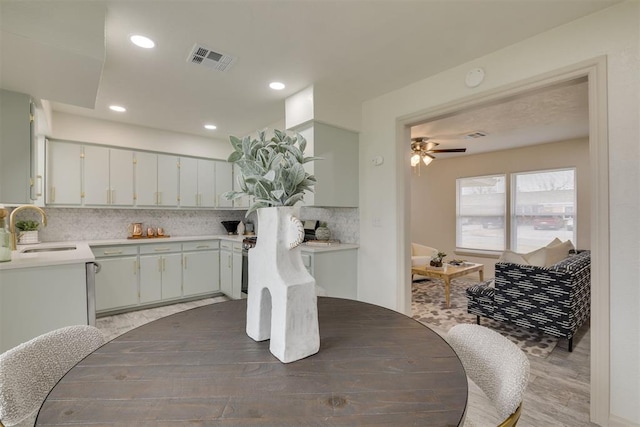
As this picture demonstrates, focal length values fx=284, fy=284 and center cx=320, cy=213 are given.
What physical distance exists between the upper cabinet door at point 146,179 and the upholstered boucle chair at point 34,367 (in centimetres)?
336

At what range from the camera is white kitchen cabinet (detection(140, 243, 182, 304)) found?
12.2ft

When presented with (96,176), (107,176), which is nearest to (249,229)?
(107,176)

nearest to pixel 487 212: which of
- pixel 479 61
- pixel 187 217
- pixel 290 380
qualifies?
pixel 479 61

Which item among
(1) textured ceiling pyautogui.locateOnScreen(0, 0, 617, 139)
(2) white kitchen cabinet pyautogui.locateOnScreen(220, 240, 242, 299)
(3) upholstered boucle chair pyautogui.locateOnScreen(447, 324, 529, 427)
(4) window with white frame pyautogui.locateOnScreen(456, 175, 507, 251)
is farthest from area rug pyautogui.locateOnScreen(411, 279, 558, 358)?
(1) textured ceiling pyautogui.locateOnScreen(0, 0, 617, 139)

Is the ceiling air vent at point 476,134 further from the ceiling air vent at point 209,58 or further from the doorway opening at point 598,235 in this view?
the ceiling air vent at point 209,58

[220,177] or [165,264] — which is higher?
[220,177]

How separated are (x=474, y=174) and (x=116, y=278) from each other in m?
6.44

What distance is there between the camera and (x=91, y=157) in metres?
3.67

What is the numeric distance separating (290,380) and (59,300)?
2.21 m

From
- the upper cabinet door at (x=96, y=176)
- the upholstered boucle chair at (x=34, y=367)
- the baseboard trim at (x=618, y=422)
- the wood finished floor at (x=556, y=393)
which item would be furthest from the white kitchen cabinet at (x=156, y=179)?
the baseboard trim at (x=618, y=422)

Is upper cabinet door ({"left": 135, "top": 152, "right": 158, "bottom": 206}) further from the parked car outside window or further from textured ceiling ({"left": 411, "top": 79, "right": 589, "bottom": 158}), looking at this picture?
the parked car outside window

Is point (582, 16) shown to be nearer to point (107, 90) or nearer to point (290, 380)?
point (290, 380)

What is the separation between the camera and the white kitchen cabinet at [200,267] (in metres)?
4.08

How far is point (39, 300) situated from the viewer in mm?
1997
